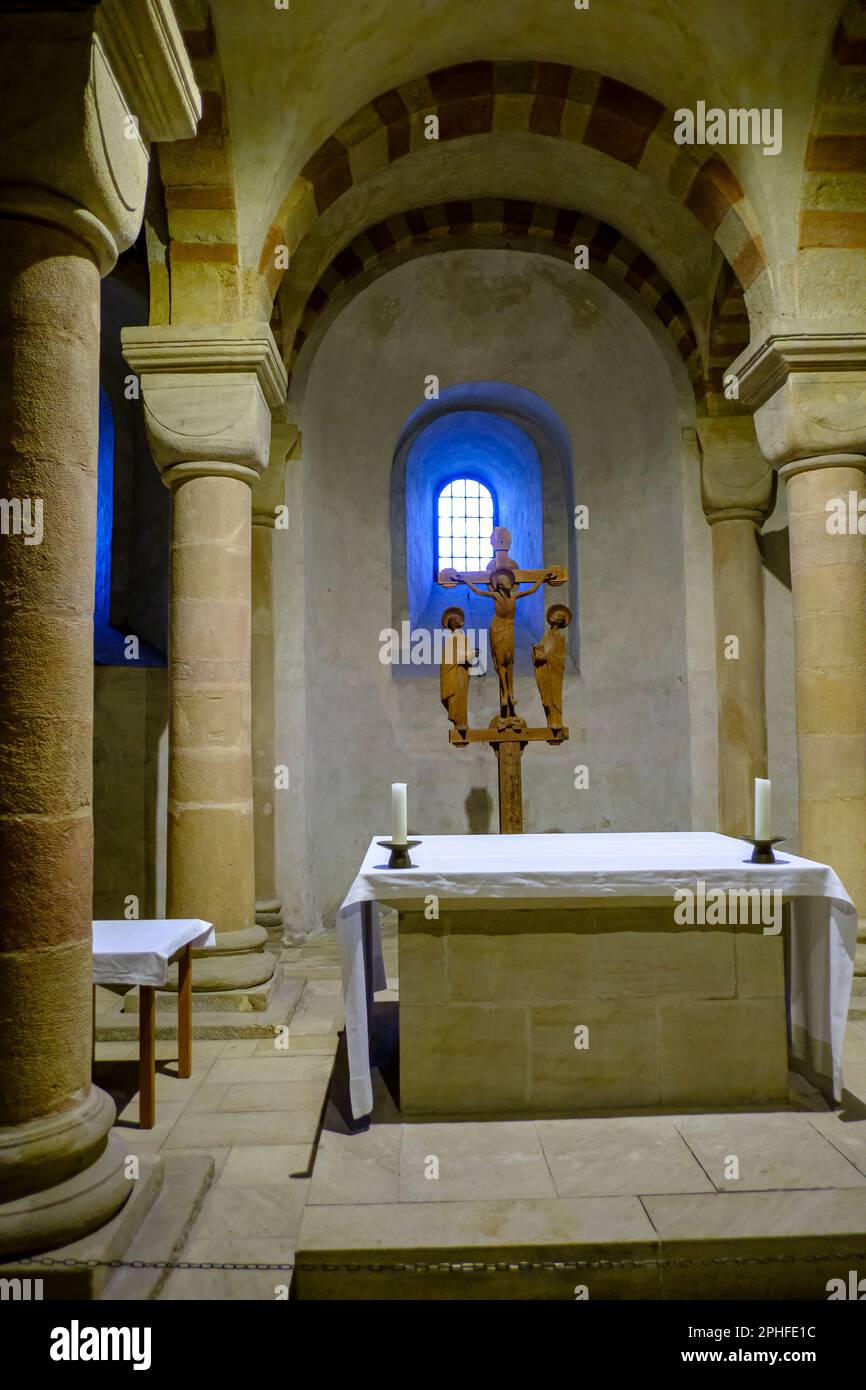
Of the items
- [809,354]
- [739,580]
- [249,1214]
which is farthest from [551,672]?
[249,1214]

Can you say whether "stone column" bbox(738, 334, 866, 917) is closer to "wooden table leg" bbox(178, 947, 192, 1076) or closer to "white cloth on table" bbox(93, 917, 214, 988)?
"wooden table leg" bbox(178, 947, 192, 1076)

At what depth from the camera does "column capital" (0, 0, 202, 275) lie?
2289 mm

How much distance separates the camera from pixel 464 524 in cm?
936

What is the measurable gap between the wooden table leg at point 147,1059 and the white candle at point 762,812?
2.21 m

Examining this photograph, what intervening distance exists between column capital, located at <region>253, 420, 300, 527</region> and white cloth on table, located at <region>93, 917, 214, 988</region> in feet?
12.2

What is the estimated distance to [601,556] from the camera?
822cm

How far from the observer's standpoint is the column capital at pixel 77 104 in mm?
2289

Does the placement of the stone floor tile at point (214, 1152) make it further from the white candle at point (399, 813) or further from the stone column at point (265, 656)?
the stone column at point (265, 656)

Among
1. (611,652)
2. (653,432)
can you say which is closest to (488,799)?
(611,652)

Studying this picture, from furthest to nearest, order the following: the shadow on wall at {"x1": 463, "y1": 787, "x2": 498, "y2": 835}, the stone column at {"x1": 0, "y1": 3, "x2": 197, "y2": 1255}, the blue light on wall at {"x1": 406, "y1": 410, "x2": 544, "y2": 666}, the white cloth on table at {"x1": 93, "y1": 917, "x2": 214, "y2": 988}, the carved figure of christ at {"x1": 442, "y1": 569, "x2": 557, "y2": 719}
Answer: the blue light on wall at {"x1": 406, "y1": 410, "x2": 544, "y2": 666}, the shadow on wall at {"x1": 463, "y1": 787, "x2": 498, "y2": 835}, the carved figure of christ at {"x1": 442, "y1": 569, "x2": 557, "y2": 719}, the white cloth on table at {"x1": 93, "y1": 917, "x2": 214, "y2": 988}, the stone column at {"x1": 0, "y1": 3, "x2": 197, "y2": 1255}

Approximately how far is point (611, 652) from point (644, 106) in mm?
4024

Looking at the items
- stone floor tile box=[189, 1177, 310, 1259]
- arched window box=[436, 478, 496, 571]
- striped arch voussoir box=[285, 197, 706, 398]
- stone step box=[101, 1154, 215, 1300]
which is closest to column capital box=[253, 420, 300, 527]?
striped arch voussoir box=[285, 197, 706, 398]

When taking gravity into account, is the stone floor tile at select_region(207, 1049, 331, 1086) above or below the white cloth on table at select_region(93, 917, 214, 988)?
below

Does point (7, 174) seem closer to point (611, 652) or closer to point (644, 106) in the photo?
point (644, 106)
